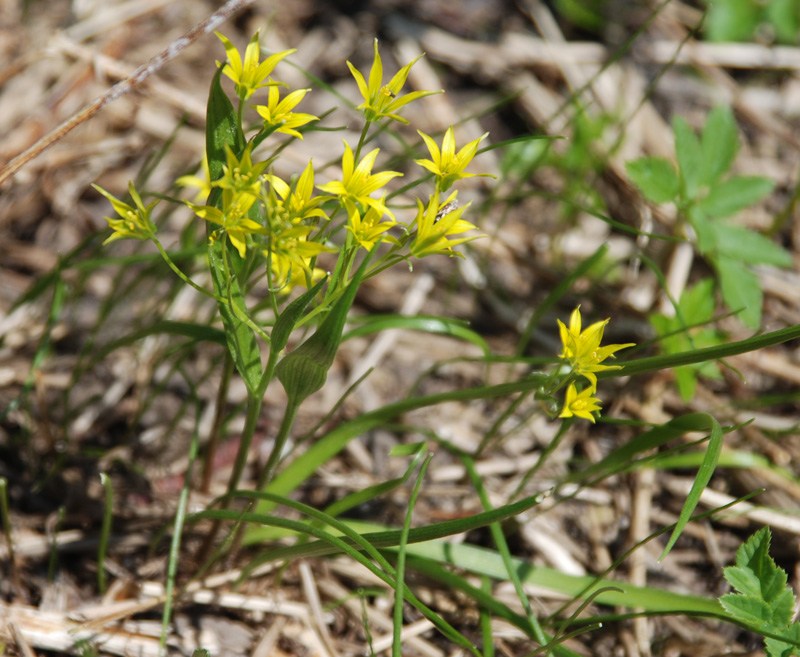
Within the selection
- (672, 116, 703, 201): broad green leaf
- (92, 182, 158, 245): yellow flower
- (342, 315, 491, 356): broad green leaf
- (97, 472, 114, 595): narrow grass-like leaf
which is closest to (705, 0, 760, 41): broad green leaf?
(672, 116, 703, 201): broad green leaf

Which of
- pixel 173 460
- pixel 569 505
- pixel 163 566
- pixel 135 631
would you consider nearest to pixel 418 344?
pixel 569 505

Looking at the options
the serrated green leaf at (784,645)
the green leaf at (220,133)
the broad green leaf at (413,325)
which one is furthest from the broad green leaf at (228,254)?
the serrated green leaf at (784,645)

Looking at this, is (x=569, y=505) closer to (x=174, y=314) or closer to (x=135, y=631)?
(x=135, y=631)

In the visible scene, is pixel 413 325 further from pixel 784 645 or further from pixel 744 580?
pixel 784 645

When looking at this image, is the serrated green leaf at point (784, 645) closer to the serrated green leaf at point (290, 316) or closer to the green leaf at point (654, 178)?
the serrated green leaf at point (290, 316)

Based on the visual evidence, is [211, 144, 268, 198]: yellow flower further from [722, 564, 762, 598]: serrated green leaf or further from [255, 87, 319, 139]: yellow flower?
[722, 564, 762, 598]: serrated green leaf

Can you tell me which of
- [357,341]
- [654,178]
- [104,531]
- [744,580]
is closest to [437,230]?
[744,580]
